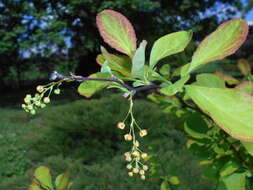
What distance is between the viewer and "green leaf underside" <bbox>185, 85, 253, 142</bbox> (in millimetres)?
262

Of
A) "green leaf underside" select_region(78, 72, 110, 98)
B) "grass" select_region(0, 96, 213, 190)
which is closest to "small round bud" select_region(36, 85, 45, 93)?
"green leaf underside" select_region(78, 72, 110, 98)

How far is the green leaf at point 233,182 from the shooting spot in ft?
1.79

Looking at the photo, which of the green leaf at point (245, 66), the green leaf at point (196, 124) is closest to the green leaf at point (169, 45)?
the green leaf at point (196, 124)

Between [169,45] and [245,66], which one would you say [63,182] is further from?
[245,66]

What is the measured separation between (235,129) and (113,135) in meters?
2.62

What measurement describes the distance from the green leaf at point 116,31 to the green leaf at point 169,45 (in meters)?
0.04

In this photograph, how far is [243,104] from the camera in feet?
0.91

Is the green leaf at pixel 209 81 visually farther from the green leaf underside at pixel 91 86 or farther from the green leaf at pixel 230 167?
the green leaf underside at pixel 91 86

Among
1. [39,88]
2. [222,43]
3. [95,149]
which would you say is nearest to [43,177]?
[39,88]

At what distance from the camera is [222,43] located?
34 cm

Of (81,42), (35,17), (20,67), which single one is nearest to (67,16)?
(81,42)

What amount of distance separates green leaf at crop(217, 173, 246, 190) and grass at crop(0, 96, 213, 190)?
1.30 m

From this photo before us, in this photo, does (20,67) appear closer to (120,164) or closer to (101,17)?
(120,164)

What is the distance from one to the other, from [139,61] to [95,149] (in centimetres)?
247
